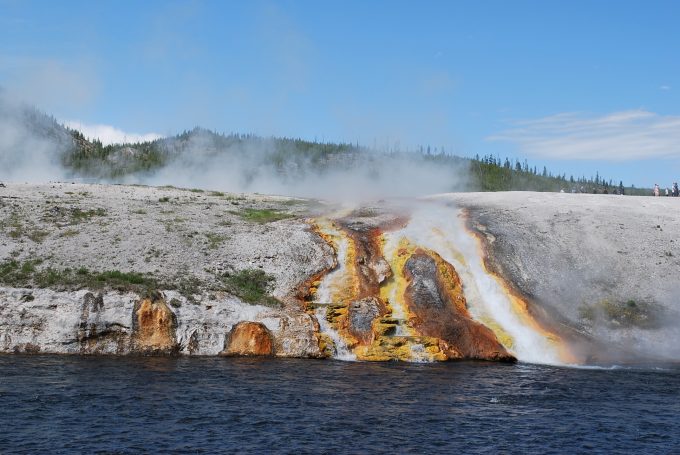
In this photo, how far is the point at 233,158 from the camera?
460ft

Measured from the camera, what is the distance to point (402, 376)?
81.8 ft

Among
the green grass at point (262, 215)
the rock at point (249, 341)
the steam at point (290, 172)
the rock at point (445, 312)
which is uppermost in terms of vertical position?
the steam at point (290, 172)

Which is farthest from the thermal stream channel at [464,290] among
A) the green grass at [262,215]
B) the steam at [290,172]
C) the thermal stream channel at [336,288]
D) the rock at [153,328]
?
the steam at [290,172]

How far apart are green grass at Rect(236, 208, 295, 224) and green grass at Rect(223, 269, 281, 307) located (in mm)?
8100

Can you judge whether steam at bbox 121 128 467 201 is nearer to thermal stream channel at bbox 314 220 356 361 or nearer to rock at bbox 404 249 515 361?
thermal stream channel at bbox 314 220 356 361

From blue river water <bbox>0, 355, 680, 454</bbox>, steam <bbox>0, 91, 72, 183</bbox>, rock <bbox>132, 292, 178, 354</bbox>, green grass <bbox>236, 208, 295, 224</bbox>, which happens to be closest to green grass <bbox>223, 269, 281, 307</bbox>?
rock <bbox>132, 292, 178, 354</bbox>

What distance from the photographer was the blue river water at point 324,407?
672 inches

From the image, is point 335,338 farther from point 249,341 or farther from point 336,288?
point 336,288

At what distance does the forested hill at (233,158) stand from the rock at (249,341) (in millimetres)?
69086

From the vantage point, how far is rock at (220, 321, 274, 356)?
28.3 m

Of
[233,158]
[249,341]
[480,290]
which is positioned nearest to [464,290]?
[480,290]

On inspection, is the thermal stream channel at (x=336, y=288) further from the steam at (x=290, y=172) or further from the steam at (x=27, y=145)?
the steam at (x=27, y=145)

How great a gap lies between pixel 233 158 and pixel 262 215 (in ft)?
326

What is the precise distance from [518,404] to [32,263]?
2286 cm
